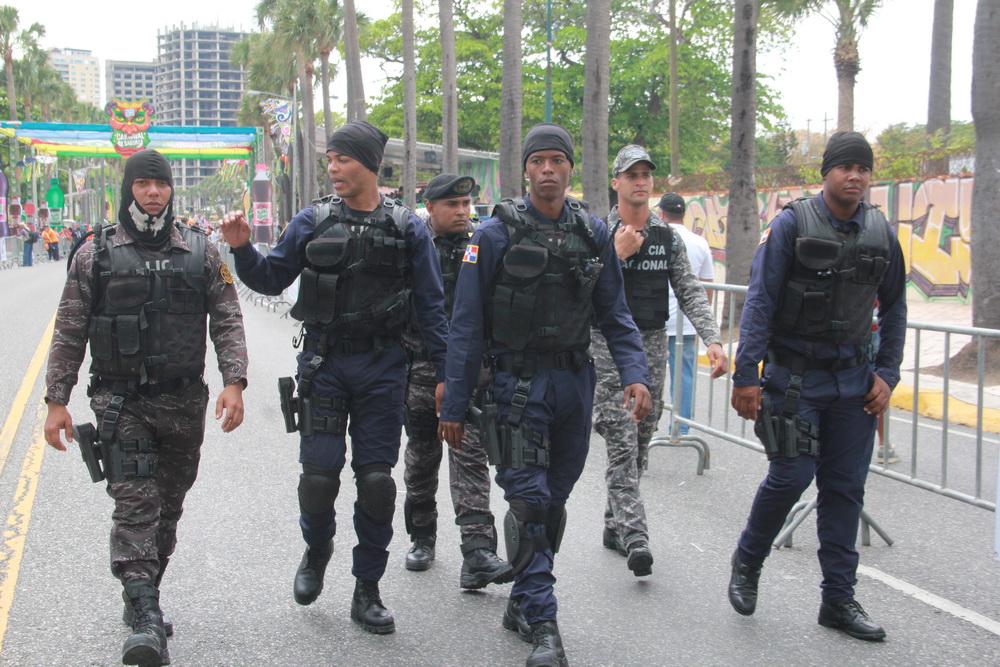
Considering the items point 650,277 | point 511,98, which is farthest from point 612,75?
point 650,277

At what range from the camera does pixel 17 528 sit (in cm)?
555

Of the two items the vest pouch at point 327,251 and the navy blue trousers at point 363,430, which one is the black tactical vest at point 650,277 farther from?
the vest pouch at point 327,251

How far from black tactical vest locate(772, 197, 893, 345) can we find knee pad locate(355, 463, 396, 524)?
180 cm

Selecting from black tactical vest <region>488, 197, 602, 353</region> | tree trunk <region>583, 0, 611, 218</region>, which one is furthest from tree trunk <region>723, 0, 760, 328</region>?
black tactical vest <region>488, 197, 602, 353</region>

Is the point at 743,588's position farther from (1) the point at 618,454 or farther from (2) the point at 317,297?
(2) the point at 317,297

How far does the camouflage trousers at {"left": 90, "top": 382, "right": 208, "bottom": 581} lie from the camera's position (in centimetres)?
374

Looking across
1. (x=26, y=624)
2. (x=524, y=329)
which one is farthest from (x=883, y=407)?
(x=26, y=624)

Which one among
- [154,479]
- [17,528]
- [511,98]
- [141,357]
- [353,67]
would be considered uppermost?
[353,67]

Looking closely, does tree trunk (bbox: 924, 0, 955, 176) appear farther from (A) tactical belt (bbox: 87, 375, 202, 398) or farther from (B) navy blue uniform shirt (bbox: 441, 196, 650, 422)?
(A) tactical belt (bbox: 87, 375, 202, 398)

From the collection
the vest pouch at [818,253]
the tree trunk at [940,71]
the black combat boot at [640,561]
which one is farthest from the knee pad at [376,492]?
the tree trunk at [940,71]

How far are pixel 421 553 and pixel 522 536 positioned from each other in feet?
4.42

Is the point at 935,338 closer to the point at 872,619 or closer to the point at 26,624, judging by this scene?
the point at 872,619

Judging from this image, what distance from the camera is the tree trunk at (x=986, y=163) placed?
35.6 feet

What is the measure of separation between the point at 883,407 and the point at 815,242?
0.75 metres
